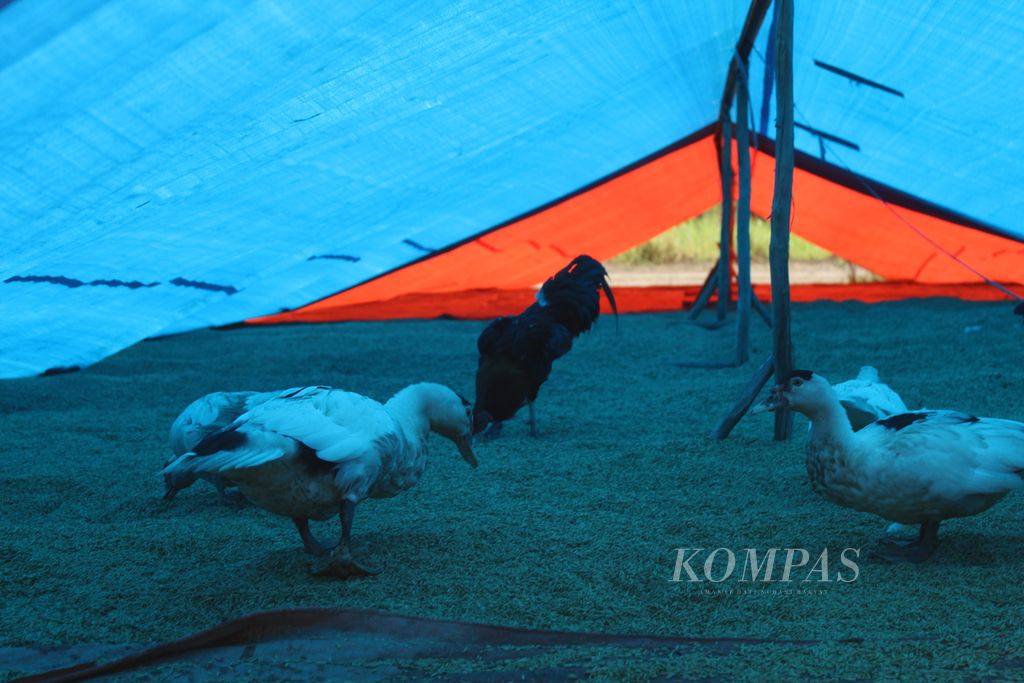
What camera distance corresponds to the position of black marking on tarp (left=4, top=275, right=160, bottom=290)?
361cm

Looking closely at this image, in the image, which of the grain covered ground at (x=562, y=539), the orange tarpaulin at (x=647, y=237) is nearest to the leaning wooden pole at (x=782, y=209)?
the grain covered ground at (x=562, y=539)

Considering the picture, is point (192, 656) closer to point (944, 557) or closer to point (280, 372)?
point (944, 557)

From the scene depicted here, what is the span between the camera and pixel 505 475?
3434 millimetres

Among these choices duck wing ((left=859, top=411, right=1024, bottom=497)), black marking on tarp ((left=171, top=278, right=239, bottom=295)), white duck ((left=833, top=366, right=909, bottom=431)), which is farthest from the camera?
black marking on tarp ((left=171, top=278, right=239, bottom=295))

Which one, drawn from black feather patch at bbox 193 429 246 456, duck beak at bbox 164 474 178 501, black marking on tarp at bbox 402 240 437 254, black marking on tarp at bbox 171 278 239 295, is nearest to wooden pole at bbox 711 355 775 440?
duck beak at bbox 164 474 178 501

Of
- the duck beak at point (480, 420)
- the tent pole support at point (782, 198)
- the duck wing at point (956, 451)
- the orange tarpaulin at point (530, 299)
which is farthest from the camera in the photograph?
the orange tarpaulin at point (530, 299)

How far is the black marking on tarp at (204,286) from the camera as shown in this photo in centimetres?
488

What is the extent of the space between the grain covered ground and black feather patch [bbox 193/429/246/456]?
34 centimetres

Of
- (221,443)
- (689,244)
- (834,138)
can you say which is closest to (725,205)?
(834,138)

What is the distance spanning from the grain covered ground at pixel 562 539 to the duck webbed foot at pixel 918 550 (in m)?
0.06

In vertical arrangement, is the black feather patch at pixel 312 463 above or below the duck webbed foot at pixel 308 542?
above

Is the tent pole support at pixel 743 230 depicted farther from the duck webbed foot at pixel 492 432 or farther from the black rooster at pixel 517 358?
the duck webbed foot at pixel 492 432

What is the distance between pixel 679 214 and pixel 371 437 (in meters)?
6.54

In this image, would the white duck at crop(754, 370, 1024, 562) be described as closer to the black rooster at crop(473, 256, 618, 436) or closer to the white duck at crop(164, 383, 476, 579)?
the white duck at crop(164, 383, 476, 579)
